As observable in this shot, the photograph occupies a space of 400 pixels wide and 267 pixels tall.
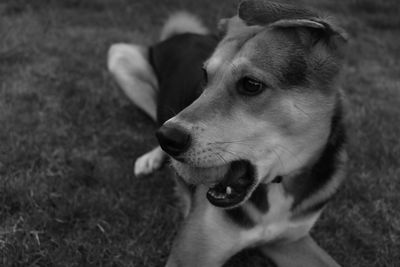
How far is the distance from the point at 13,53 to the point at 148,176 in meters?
2.93

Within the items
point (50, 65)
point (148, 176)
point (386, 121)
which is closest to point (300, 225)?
point (148, 176)

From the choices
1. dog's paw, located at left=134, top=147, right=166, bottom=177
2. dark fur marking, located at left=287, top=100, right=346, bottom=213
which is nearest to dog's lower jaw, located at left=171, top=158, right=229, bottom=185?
dark fur marking, located at left=287, top=100, right=346, bottom=213

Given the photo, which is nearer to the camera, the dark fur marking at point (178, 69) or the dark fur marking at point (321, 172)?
the dark fur marking at point (321, 172)

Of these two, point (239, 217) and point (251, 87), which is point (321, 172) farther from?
point (251, 87)

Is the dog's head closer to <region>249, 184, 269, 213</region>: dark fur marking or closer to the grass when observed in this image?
<region>249, 184, 269, 213</region>: dark fur marking

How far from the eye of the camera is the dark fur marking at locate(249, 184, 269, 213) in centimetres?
320

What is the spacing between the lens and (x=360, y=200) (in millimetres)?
4254

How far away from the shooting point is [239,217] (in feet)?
10.4

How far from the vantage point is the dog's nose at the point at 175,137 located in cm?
263

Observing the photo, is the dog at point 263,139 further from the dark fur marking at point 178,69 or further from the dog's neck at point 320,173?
the dark fur marking at point 178,69

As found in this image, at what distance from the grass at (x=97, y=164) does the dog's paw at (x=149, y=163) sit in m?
0.09

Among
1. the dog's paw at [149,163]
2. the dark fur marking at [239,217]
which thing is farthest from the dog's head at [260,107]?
the dog's paw at [149,163]

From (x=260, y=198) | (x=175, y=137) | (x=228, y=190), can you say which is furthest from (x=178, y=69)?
(x=175, y=137)

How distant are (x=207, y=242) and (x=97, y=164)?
5.29 feet
